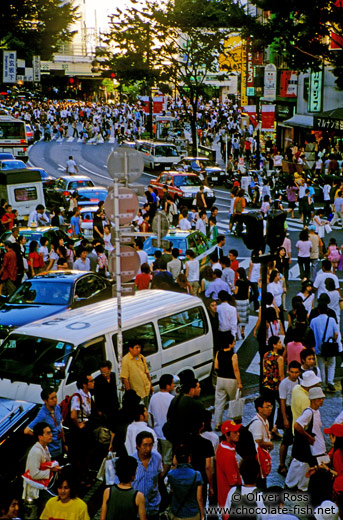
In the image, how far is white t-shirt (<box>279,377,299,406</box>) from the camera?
9.34 m

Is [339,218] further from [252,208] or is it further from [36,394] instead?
[36,394]

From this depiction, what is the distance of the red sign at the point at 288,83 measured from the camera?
158 feet

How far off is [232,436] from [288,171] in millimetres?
30679

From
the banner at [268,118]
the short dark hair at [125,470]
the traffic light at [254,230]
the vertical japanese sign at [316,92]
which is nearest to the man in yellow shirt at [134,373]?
the traffic light at [254,230]

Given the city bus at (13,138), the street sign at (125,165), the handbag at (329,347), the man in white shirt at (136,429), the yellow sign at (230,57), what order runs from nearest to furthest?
the man in white shirt at (136,429) < the street sign at (125,165) < the handbag at (329,347) < the yellow sign at (230,57) < the city bus at (13,138)

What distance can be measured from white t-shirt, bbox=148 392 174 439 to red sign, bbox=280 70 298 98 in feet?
137

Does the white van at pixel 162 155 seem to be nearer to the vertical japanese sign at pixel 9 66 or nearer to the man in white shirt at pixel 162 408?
the vertical japanese sign at pixel 9 66

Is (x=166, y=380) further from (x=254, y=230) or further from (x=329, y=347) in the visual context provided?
(x=254, y=230)

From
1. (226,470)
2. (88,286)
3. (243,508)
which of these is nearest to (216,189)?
(88,286)

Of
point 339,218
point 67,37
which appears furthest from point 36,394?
point 67,37

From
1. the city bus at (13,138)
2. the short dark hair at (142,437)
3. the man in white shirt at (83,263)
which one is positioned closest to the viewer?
the short dark hair at (142,437)

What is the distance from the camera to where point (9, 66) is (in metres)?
40.6

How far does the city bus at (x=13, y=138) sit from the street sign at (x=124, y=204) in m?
37.4

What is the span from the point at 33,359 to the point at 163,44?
35.3 m
